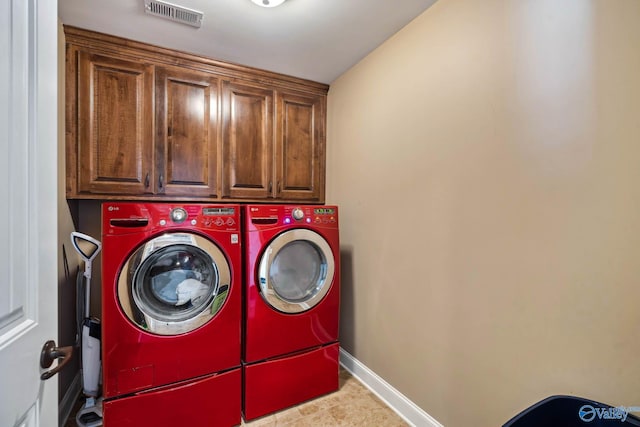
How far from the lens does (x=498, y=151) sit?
133cm

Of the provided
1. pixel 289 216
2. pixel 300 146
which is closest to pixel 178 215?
pixel 289 216

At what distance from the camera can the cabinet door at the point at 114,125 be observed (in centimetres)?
185

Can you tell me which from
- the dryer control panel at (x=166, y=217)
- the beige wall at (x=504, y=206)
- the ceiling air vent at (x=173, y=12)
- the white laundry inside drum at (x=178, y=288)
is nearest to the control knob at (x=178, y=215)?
the dryer control panel at (x=166, y=217)

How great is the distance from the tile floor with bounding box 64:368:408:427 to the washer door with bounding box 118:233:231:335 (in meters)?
0.79

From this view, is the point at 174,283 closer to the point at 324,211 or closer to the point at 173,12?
the point at 324,211

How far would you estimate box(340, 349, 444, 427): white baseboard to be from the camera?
1.69 metres

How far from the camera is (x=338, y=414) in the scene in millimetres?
1849

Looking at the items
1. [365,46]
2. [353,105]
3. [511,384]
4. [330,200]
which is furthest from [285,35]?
[511,384]

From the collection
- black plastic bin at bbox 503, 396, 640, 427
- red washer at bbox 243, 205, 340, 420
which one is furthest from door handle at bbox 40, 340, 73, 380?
black plastic bin at bbox 503, 396, 640, 427

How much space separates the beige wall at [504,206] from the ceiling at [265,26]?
20cm

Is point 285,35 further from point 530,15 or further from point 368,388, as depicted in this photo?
point 368,388

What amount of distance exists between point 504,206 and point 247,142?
5.91ft

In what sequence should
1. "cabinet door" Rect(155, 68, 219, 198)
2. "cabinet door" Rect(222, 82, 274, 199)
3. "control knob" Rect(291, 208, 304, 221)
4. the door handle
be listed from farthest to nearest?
"cabinet door" Rect(222, 82, 274, 199) → "cabinet door" Rect(155, 68, 219, 198) → "control knob" Rect(291, 208, 304, 221) → the door handle

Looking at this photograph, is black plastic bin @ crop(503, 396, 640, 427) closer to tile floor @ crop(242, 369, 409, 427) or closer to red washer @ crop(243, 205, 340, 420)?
tile floor @ crop(242, 369, 409, 427)
